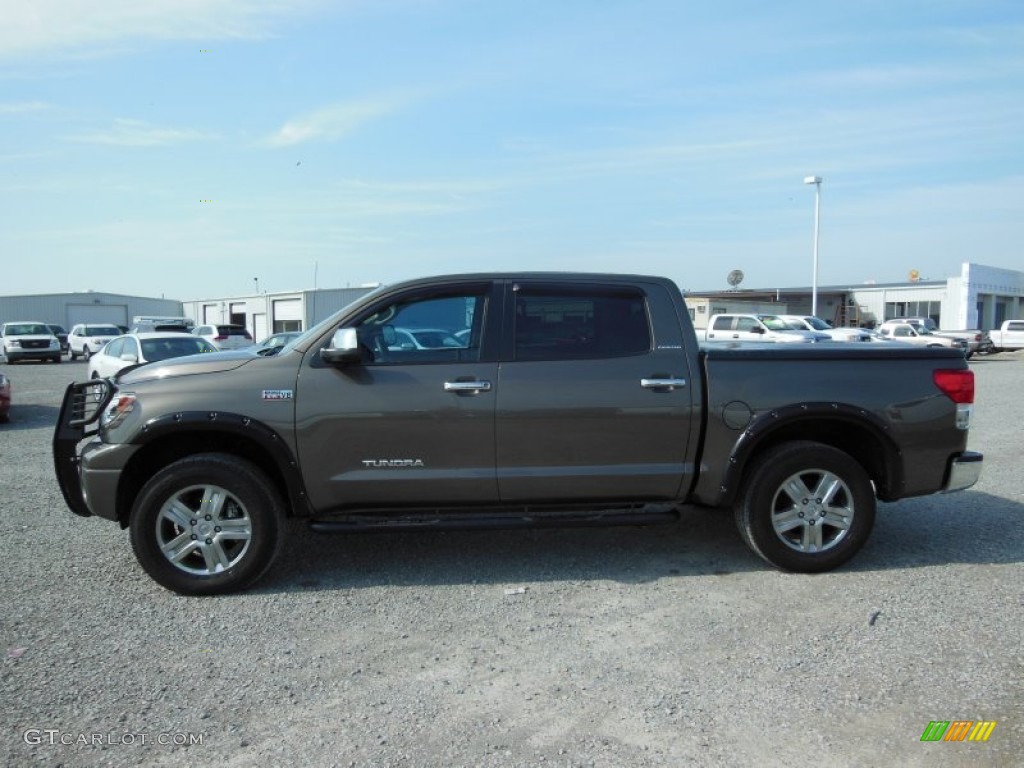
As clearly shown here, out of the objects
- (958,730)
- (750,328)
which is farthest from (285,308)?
(958,730)

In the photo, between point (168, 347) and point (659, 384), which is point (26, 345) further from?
point (659, 384)

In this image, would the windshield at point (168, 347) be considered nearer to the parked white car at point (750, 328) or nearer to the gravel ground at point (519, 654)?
the gravel ground at point (519, 654)

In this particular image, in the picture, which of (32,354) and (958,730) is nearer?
(958,730)

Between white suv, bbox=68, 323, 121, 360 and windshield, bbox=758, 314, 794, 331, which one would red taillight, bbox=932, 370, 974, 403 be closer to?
windshield, bbox=758, 314, 794, 331

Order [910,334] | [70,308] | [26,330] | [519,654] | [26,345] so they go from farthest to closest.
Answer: [70,308]
[910,334]
[26,330]
[26,345]
[519,654]

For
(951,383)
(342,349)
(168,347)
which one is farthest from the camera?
(168,347)

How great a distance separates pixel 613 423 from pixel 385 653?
72.7 inches

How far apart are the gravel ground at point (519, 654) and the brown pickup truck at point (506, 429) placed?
408mm

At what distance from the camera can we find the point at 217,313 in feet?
206

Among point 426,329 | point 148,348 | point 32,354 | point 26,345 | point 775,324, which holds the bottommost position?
point 32,354

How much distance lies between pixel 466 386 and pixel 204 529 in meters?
1.73

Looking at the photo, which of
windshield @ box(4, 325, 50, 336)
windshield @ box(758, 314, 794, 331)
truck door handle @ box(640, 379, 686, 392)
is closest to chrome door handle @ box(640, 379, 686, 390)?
truck door handle @ box(640, 379, 686, 392)

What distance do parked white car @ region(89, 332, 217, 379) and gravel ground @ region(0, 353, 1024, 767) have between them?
384 inches

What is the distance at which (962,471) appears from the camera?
195 inches
